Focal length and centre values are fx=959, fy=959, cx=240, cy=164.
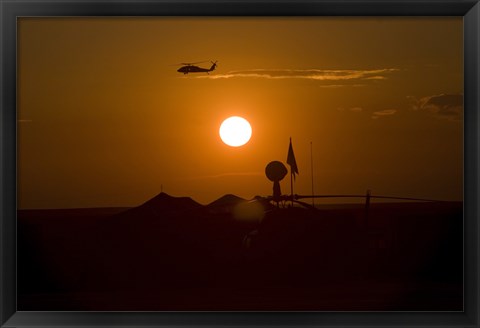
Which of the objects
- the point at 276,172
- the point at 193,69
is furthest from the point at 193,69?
the point at 276,172

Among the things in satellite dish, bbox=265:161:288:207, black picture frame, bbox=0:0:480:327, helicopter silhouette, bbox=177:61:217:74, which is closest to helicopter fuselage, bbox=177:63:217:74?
helicopter silhouette, bbox=177:61:217:74

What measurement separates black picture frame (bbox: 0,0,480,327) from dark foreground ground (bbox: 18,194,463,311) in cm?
3

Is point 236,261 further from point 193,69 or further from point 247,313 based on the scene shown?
point 193,69

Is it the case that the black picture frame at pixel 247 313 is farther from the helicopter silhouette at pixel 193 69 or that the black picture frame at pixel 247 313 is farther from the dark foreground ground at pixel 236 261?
the helicopter silhouette at pixel 193 69

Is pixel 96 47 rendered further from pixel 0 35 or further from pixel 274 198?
pixel 274 198

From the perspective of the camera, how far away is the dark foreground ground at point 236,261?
3.04 meters

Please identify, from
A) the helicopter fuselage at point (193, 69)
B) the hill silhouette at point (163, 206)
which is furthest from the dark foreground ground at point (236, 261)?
the helicopter fuselage at point (193, 69)

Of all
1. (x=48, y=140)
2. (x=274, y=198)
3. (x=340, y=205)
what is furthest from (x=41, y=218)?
(x=340, y=205)

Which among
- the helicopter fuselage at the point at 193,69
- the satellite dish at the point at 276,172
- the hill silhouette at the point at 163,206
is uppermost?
the helicopter fuselage at the point at 193,69

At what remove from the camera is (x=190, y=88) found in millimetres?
3064

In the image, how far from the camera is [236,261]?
304cm

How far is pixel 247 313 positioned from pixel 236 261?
167 mm

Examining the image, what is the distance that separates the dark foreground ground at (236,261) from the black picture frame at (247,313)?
1.1 inches

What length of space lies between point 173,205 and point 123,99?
0.38 metres
